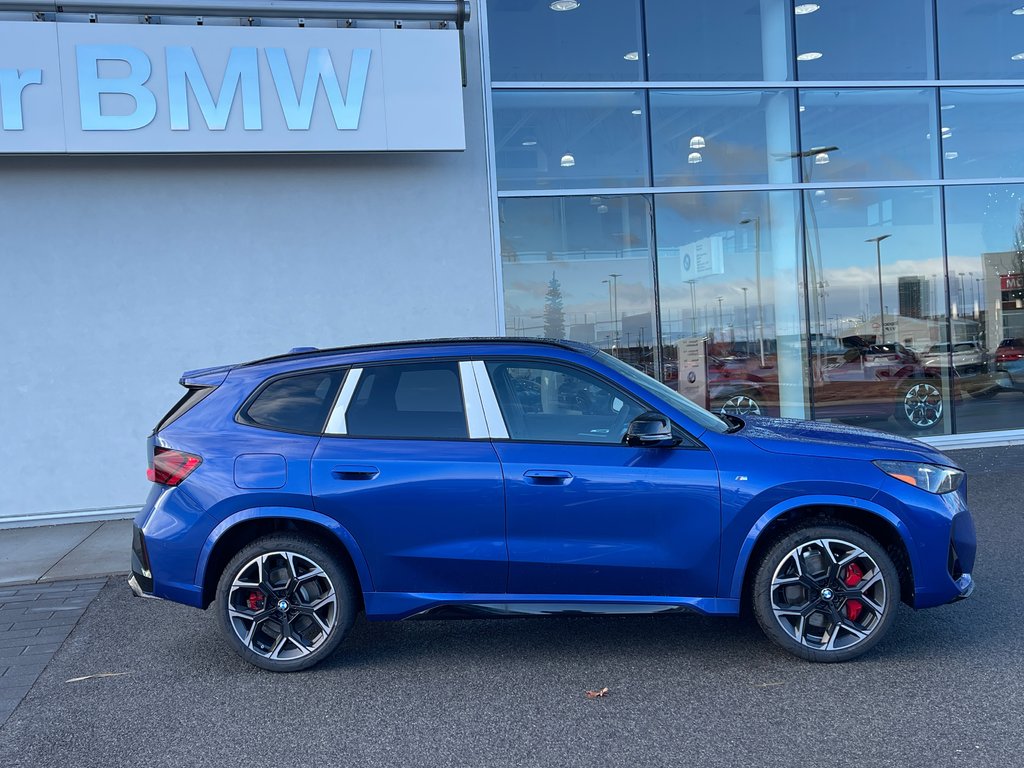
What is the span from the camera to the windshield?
484 centimetres

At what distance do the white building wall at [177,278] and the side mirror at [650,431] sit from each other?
570 centimetres

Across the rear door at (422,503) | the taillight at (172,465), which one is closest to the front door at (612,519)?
the rear door at (422,503)

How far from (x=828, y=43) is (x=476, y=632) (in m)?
9.81

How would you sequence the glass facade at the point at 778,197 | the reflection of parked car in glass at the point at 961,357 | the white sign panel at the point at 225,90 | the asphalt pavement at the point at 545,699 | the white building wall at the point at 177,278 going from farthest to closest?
the reflection of parked car in glass at the point at 961,357 < the glass facade at the point at 778,197 < the white building wall at the point at 177,278 < the white sign panel at the point at 225,90 < the asphalt pavement at the point at 545,699

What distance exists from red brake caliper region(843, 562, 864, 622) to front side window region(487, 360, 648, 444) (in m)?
1.33

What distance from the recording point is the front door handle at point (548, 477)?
15.0 feet

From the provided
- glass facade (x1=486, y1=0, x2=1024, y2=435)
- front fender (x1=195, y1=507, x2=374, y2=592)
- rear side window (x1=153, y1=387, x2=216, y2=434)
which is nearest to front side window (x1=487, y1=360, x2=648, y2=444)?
front fender (x1=195, y1=507, x2=374, y2=592)

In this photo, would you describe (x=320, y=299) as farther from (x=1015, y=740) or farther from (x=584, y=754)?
(x=1015, y=740)

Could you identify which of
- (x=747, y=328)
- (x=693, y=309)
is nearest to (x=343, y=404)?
(x=693, y=309)

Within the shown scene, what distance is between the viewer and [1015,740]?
3695mm

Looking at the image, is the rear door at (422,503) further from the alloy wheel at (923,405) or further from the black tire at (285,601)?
the alloy wheel at (923,405)

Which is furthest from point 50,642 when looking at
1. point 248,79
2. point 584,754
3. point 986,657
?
point 248,79

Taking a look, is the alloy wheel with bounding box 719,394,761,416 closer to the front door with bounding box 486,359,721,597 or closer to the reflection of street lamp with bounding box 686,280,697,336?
the reflection of street lamp with bounding box 686,280,697,336

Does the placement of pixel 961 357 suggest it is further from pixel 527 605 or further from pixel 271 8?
pixel 527 605
